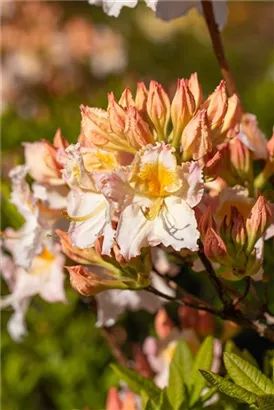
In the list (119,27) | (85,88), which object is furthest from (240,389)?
(119,27)

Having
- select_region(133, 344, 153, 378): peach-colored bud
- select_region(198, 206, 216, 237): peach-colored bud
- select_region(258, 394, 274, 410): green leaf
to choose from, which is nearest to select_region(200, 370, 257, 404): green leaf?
select_region(258, 394, 274, 410): green leaf

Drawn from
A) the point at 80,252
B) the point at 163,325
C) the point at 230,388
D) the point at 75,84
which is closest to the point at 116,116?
the point at 80,252

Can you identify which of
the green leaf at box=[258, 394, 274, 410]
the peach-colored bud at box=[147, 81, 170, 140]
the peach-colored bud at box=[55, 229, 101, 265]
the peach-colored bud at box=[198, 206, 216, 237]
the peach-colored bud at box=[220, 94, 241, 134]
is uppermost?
the peach-colored bud at box=[147, 81, 170, 140]

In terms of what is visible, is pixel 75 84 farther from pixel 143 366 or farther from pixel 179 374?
pixel 179 374

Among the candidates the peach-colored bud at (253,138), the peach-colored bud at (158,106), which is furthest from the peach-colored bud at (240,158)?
the peach-colored bud at (158,106)

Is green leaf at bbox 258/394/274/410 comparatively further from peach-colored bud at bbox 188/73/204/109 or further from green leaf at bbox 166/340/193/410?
peach-colored bud at bbox 188/73/204/109

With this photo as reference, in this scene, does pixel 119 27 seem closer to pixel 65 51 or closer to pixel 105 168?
pixel 65 51

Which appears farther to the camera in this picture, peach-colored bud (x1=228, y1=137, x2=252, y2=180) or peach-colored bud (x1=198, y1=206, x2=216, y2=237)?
peach-colored bud (x1=228, y1=137, x2=252, y2=180)
